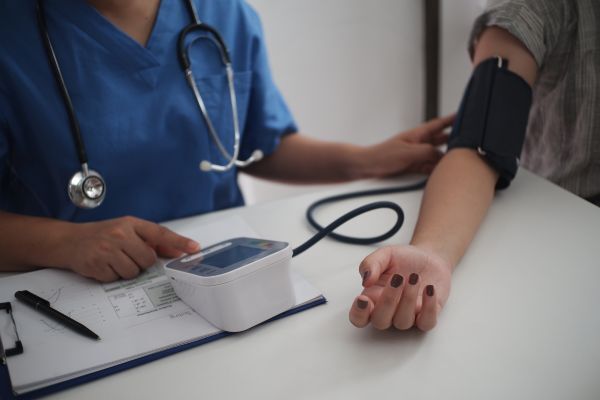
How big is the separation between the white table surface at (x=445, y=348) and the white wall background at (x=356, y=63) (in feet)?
3.82

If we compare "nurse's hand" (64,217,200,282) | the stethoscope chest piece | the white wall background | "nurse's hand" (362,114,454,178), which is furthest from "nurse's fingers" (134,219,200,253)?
the white wall background

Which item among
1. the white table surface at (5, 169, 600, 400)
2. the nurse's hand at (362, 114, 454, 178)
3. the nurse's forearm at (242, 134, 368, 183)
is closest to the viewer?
the white table surface at (5, 169, 600, 400)

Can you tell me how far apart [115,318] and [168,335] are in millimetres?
77

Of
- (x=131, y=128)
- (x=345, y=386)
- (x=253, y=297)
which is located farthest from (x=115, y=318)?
(x=131, y=128)

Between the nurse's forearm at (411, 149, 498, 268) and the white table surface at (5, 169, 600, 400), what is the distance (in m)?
0.03

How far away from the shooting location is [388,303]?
0.52 metres

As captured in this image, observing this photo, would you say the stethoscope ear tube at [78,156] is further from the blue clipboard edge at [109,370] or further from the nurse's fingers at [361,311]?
the nurse's fingers at [361,311]

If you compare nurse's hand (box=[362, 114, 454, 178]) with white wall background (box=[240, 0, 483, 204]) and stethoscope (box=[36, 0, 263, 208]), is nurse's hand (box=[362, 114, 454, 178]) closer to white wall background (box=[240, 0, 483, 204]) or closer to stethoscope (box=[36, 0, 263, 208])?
stethoscope (box=[36, 0, 263, 208])

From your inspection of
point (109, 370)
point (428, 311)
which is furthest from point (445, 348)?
point (109, 370)

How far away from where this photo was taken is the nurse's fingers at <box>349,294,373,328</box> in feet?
1.72

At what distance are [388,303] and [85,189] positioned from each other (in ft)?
1.59

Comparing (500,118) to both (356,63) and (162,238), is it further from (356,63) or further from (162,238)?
(356,63)

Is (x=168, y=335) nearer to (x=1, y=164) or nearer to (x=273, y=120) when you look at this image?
(x=1, y=164)

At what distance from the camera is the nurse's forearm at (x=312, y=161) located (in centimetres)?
106
